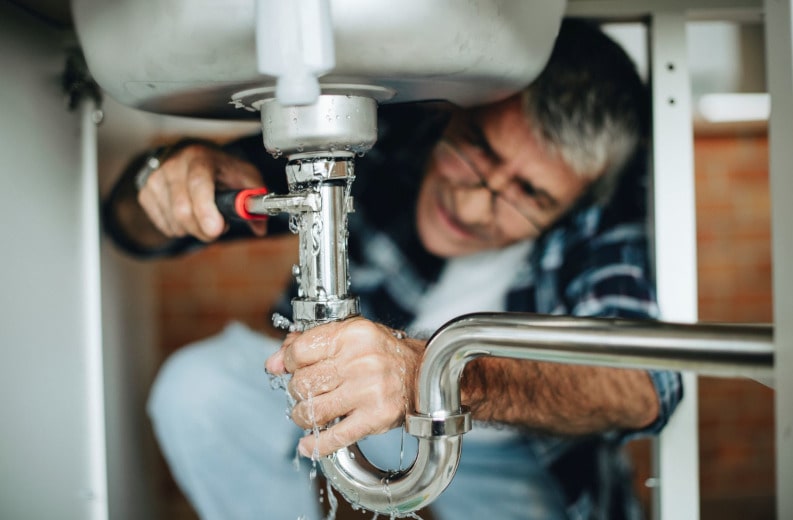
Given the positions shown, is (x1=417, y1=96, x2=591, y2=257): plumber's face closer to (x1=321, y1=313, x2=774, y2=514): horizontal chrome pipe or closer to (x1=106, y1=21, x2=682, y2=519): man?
A: (x1=106, y1=21, x2=682, y2=519): man

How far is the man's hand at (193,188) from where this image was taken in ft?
2.01

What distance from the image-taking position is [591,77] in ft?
2.48

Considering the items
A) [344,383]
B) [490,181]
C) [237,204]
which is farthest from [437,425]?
[490,181]

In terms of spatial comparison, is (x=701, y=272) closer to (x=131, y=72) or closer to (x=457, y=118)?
(x=457, y=118)

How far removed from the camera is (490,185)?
804 mm

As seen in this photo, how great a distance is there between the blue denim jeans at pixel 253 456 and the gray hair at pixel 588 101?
13.5 inches

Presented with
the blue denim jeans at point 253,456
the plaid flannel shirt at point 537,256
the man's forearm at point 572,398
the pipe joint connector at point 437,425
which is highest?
the plaid flannel shirt at point 537,256

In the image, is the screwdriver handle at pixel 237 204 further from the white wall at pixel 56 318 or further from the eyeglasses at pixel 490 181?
the eyeglasses at pixel 490 181

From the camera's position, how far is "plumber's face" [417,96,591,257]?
0.77 metres

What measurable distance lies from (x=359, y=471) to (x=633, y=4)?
493 mm

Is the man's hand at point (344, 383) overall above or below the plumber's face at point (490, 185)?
below

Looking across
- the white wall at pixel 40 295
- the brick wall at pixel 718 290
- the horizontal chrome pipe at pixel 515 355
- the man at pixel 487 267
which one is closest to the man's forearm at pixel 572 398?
the man at pixel 487 267

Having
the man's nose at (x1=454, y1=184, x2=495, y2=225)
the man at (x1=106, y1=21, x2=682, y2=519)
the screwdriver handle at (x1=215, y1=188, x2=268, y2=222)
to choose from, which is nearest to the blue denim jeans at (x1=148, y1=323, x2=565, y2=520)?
the man at (x1=106, y1=21, x2=682, y2=519)

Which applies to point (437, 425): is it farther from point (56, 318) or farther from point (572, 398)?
point (56, 318)
